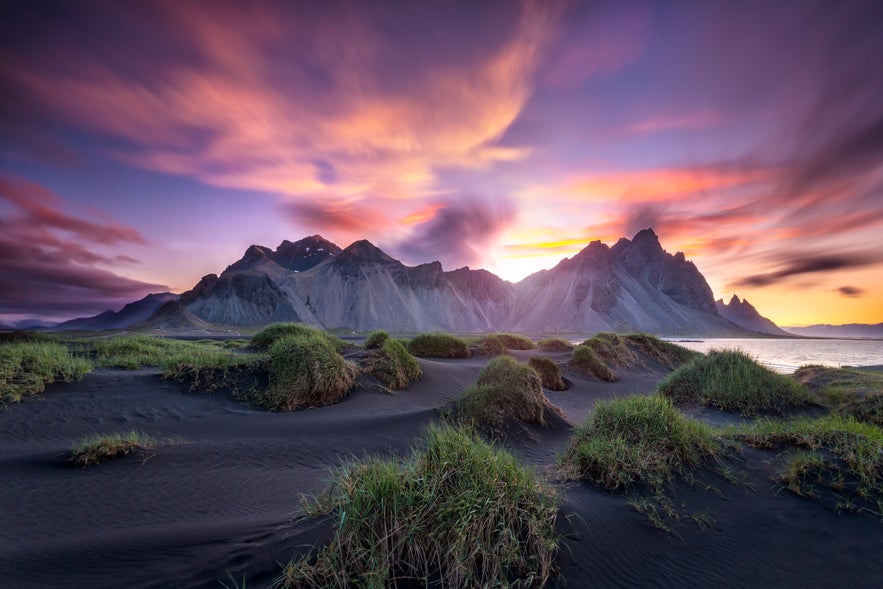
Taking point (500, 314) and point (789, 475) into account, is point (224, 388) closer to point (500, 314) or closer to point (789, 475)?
point (789, 475)

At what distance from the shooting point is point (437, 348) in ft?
62.6

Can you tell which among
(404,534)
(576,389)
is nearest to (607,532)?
(404,534)

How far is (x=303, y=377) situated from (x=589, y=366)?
1305 cm

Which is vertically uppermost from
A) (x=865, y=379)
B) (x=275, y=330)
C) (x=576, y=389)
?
(x=275, y=330)

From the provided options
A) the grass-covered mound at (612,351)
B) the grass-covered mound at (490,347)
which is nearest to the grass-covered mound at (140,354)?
the grass-covered mound at (490,347)

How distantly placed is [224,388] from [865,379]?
60.1 ft

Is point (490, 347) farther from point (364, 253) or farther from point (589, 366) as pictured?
point (364, 253)

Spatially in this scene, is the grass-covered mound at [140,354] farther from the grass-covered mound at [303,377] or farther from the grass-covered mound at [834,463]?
the grass-covered mound at [834,463]

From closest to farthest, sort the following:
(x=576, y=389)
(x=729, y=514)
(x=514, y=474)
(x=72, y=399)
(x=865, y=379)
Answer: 1. (x=514, y=474)
2. (x=729, y=514)
3. (x=72, y=399)
4. (x=865, y=379)
5. (x=576, y=389)

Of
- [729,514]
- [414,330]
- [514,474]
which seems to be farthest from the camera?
[414,330]

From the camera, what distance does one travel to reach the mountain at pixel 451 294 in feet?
290

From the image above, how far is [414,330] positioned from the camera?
91500 millimetres

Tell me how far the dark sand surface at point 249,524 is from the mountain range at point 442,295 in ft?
246

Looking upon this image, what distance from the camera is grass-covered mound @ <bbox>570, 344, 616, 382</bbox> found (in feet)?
53.8
